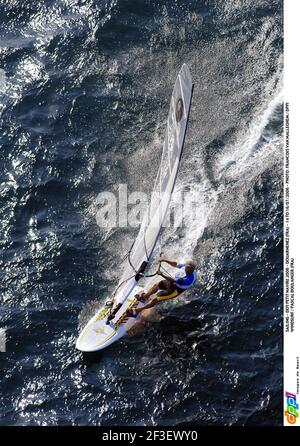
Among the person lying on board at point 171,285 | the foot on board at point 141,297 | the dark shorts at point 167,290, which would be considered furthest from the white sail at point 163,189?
the dark shorts at point 167,290

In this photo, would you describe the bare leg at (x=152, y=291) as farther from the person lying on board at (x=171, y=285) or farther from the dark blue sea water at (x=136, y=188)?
the dark blue sea water at (x=136, y=188)

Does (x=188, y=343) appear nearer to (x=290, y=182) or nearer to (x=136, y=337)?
(x=136, y=337)

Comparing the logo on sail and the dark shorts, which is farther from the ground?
the logo on sail

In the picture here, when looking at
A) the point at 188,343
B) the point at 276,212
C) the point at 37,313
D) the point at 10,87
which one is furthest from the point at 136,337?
the point at 10,87

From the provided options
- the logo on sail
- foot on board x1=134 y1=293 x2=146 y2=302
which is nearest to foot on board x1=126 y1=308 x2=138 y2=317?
foot on board x1=134 y1=293 x2=146 y2=302

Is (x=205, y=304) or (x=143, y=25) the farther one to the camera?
(x=143, y=25)

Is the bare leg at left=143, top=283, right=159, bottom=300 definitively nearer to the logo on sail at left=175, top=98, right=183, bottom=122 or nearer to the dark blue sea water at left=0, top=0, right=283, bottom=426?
the dark blue sea water at left=0, top=0, right=283, bottom=426
